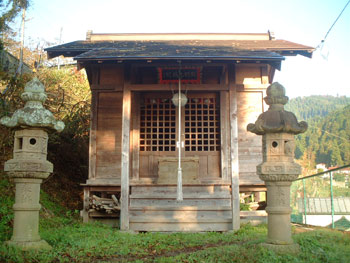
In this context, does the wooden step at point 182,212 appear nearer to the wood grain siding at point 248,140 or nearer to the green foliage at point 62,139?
the wood grain siding at point 248,140

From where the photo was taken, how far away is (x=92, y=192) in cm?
1050

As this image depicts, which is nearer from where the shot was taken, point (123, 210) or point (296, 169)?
point (296, 169)

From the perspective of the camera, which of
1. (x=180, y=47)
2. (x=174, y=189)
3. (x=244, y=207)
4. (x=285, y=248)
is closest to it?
(x=285, y=248)

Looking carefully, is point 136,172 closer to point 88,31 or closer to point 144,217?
point 144,217

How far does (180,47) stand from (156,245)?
5.53m

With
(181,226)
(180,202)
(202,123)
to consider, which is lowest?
(181,226)

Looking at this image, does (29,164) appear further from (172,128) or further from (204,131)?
(204,131)

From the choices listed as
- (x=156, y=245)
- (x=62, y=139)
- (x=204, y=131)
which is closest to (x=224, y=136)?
(x=204, y=131)

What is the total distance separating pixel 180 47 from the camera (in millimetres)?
9977

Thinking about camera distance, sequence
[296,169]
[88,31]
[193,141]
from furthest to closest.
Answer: [88,31] → [193,141] → [296,169]

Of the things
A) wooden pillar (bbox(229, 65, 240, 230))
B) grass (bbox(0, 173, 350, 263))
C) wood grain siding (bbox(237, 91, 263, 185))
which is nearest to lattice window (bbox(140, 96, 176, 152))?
wood grain siding (bbox(237, 91, 263, 185))

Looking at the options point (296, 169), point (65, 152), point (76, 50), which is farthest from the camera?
point (65, 152)

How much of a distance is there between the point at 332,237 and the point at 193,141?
567 centimetres

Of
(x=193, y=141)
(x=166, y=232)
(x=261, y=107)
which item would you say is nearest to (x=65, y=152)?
(x=193, y=141)
